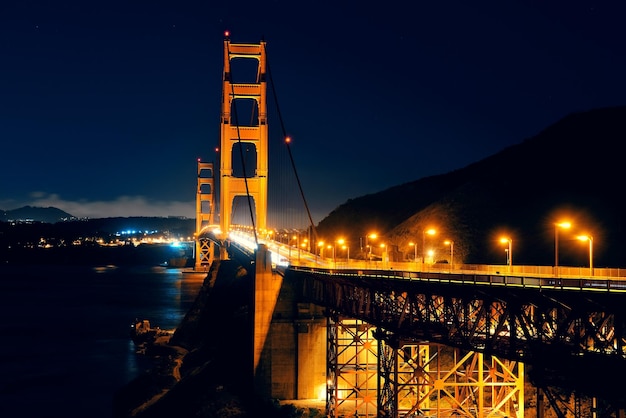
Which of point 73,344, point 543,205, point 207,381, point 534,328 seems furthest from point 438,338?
point 543,205

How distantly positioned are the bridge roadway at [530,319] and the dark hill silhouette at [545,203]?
4031 cm

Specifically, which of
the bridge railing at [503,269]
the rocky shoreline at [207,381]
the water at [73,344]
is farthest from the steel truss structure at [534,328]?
the water at [73,344]

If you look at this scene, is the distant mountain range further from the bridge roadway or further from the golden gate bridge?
the bridge roadway

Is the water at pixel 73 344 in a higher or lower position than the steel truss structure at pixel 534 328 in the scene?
lower

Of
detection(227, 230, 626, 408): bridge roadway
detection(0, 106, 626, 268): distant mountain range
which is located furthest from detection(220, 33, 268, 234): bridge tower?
detection(227, 230, 626, 408): bridge roadway

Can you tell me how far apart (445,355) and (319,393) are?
5.93 meters

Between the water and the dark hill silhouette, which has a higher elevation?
the dark hill silhouette

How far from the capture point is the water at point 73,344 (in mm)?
48250

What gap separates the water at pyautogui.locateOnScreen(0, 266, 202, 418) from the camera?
48250 millimetres

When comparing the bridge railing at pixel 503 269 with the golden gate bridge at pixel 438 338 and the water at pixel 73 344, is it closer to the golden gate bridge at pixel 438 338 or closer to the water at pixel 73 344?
the golden gate bridge at pixel 438 338

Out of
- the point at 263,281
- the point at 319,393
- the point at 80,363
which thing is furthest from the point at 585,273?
the point at 80,363

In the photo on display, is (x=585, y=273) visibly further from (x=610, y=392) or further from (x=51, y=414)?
(x=51, y=414)

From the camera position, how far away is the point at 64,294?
13300 cm

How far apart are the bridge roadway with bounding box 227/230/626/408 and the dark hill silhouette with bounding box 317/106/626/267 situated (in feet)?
132
